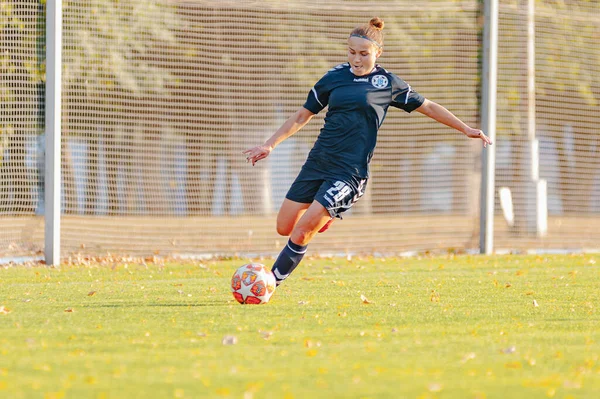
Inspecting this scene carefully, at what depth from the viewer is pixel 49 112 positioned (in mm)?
10922

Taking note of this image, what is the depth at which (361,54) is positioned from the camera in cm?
730

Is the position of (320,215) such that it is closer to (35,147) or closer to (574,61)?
(35,147)

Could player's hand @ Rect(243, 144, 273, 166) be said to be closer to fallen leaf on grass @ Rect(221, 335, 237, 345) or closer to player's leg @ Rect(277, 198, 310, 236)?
player's leg @ Rect(277, 198, 310, 236)

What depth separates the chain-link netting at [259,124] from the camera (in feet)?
39.1

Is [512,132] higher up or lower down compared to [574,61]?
lower down

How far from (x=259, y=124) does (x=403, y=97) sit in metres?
6.40

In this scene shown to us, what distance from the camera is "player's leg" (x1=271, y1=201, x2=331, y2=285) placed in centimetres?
720

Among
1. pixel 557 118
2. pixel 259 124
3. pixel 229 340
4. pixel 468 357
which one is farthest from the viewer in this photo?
pixel 557 118

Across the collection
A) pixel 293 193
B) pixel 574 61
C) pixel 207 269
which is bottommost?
pixel 207 269

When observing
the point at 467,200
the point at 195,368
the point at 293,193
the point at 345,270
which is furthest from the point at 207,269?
the point at 195,368

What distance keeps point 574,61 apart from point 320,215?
910 centimetres

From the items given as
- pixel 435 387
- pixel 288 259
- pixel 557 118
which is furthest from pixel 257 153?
pixel 557 118

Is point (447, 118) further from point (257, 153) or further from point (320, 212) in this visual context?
point (257, 153)

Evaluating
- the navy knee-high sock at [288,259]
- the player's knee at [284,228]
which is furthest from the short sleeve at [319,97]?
the navy knee-high sock at [288,259]
